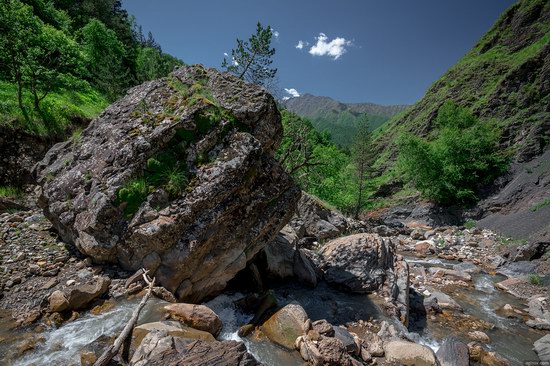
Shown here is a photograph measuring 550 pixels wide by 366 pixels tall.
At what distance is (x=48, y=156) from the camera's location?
1218cm

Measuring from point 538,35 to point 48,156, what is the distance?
297 feet

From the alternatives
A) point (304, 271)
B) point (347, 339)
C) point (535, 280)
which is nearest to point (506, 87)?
point (535, 280)

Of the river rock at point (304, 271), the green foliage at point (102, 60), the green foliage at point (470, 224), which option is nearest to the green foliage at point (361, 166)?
the green foliage at point (470, 224)

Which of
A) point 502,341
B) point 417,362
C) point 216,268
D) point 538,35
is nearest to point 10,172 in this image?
point 216,268

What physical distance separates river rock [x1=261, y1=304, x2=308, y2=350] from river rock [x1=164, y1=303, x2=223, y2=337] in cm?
188

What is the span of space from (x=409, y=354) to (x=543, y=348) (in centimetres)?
619

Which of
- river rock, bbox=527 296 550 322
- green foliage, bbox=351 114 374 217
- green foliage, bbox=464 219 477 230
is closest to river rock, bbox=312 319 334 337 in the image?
river rock, bbox=527 296 550 322

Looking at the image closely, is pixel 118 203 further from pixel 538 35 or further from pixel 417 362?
pixel 538 35

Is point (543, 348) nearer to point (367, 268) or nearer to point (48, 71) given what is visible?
point (367, 268)

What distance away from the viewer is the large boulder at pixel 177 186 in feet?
29.7

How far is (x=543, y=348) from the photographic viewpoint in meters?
10.3

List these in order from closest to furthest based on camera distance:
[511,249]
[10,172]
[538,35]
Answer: [10,172], [511,249], [538,35]

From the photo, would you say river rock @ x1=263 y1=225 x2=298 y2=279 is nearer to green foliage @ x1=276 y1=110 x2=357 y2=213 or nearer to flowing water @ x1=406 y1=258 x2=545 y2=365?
flowing water @ x1=406 y1=258 x2=545 y2=365

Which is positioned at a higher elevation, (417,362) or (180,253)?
(180,253)
